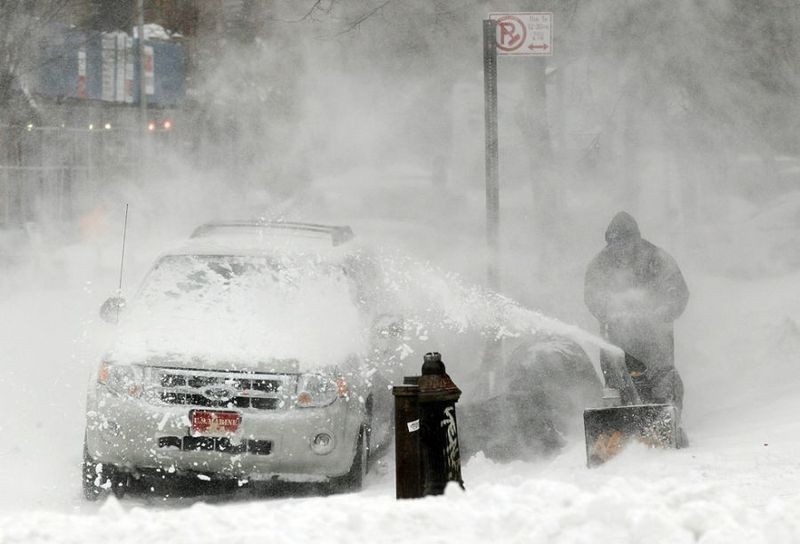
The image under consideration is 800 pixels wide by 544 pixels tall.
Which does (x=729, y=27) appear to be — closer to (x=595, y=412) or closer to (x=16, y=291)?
(x=595, y=412)

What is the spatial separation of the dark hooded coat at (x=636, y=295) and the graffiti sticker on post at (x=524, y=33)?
1553 mm

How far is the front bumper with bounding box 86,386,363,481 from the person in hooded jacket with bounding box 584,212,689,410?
2866 mm

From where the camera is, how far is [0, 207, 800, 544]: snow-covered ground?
13.8ft

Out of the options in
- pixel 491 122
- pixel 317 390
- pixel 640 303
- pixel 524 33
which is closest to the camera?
pixel 317 390

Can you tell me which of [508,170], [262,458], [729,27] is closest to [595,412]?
[262,458]

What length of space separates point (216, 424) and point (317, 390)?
579 mm

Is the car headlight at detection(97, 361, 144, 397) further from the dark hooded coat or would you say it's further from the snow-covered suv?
the dark hooded coat

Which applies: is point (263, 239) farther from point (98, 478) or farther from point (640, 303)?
point (640, 303)

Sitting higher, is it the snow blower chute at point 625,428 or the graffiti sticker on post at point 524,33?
the graffiti sticker on post at point 524,33

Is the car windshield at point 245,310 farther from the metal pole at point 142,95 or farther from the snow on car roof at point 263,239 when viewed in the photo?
the metal pole at point 142,95

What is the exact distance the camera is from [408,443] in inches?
213

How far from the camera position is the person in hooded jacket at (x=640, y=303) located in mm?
8914

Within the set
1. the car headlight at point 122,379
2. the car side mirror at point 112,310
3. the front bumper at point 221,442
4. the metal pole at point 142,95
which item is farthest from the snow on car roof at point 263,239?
the metal pole at point 142,95

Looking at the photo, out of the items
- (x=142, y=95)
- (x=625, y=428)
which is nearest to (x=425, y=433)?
(x=625, y=428)
